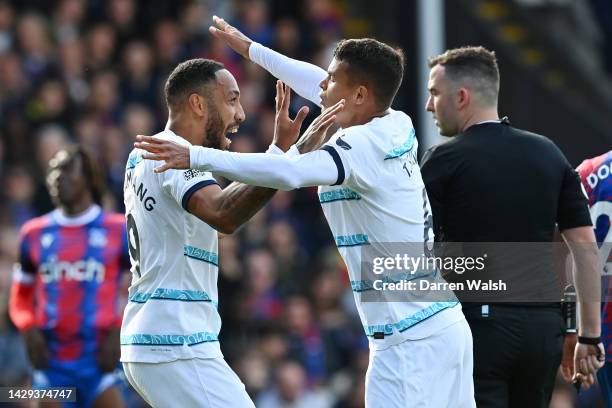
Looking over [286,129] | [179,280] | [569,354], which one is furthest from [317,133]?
[569,354]

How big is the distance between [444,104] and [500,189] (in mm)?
636

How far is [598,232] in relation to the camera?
7098mm

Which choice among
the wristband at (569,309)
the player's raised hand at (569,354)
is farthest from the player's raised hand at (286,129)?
the player's raised hand at (569,354)

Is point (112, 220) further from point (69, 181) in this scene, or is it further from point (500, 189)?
point (500, 189)

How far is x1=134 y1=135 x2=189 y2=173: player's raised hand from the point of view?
5.69 meters

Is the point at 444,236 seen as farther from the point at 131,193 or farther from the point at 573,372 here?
the point at 131,193

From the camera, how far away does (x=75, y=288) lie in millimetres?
9141

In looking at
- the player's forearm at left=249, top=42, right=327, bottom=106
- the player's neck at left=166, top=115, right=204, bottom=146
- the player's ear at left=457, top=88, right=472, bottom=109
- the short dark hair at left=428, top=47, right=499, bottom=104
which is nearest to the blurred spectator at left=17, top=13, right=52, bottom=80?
the player's forearm at left=249, top=42, right=327, bottom=106

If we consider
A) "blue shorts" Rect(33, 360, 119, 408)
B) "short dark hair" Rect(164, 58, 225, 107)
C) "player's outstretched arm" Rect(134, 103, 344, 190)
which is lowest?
"blue shorts" Rect(33, 360, 119, 408)

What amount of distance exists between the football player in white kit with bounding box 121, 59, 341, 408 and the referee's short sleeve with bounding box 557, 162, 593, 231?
1.56 m

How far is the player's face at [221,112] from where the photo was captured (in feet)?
21.2

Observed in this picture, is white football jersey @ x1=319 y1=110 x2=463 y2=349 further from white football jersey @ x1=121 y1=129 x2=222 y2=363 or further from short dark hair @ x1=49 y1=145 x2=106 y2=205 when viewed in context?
short dark hair @ x1=49 y1=145 x2=106 y2=205

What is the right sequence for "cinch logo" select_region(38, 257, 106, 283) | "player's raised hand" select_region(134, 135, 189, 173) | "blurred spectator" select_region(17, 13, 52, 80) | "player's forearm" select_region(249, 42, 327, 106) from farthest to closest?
1. "blurred spectator" select_region(17, 13, 52, 80)
2. "cinch logo" select_region(38, 257, 106, 283)
3. "player's forearm" select_region(249, 42, 327, 106)
4. "player's raised hand" select_region(134, 135, 189, 173)

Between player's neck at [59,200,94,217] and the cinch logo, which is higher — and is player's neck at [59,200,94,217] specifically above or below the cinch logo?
above
